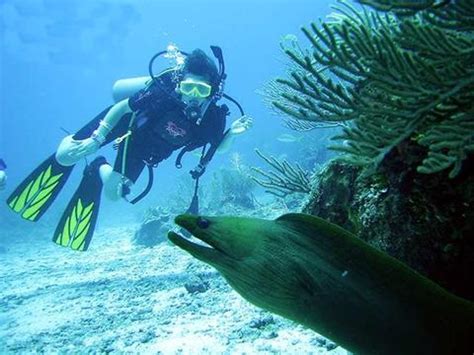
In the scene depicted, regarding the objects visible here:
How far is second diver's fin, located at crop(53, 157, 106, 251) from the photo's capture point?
8188mm

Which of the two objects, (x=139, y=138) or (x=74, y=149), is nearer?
(x=139, y=138)

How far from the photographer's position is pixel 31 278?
28.9ft

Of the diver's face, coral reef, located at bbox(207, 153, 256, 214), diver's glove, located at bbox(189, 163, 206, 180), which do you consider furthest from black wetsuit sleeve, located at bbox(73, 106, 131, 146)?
coral reef, located at bbox(207, 153, 256, 214)

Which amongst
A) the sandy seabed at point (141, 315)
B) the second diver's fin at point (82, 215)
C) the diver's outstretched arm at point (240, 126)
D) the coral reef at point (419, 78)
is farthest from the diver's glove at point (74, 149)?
the coral reef at point (419, 78)

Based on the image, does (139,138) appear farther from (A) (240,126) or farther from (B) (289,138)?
(B) (289,138)

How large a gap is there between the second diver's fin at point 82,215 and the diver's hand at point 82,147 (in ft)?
2.31

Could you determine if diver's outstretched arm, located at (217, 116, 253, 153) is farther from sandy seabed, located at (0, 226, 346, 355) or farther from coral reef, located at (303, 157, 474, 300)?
coral reef, located at (303, 157, 474, 300)

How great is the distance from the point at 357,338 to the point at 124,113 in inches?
288

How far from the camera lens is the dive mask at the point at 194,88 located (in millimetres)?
7102

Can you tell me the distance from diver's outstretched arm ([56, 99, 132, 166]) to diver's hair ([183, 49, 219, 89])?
5.10ft

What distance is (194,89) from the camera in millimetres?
7125

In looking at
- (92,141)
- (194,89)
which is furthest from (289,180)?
(92,141)

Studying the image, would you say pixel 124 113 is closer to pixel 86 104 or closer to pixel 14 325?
pixel 14 325

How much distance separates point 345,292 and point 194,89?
6.26 metres
